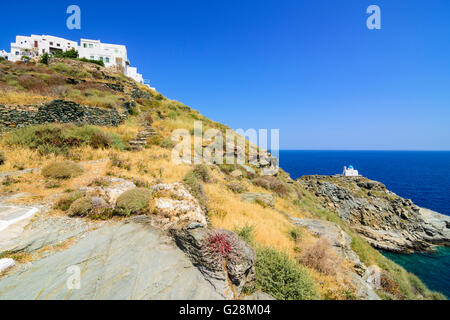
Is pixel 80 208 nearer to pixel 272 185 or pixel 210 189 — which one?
pixel 210 189

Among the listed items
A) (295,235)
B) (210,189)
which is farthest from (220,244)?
(210,189)

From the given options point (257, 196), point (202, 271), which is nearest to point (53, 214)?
point (202, 271)

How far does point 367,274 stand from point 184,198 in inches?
319

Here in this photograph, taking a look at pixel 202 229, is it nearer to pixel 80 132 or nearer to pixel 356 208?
pixel 80 132

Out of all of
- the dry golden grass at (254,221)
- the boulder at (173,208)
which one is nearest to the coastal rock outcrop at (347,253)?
the dry golden grass at (254,221)

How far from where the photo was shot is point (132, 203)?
5336 mm

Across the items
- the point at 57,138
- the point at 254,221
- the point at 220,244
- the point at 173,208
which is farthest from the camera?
the point at 57,138

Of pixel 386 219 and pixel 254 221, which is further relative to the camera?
pixel 386 219

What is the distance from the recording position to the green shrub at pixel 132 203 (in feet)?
17.1

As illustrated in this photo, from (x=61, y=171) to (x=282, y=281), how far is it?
9239 millimetres

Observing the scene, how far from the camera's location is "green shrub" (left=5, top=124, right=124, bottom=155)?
9445 mm

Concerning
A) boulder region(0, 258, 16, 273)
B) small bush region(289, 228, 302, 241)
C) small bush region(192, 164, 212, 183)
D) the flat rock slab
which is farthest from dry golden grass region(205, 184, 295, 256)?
boulder region(0, 258, 16, 273)

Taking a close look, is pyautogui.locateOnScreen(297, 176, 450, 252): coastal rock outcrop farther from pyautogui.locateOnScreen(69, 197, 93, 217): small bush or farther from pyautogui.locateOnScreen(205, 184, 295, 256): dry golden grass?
pyautogui.locateOnScreen(69, 197, 93, 217): small bush

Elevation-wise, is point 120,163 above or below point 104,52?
below
